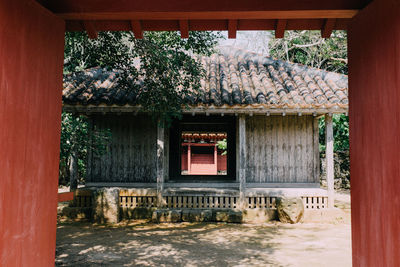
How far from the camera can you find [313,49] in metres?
19.4

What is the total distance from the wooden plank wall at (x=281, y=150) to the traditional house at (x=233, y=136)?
3 cm

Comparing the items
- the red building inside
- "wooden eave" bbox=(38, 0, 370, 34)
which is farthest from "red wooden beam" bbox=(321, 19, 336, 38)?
the red building inside

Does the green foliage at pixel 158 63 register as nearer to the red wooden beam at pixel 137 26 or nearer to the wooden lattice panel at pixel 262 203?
the red wooden beam at pixel 137 26

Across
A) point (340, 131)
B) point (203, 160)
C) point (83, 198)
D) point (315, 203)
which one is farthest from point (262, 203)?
point (203, 160)

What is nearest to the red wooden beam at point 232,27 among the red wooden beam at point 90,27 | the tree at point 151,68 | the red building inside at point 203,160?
the red wooden beam at point 90,27

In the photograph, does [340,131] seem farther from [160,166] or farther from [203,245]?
[203,245]

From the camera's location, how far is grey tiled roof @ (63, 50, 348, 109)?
8664mm

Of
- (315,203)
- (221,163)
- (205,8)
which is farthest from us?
(221,163)

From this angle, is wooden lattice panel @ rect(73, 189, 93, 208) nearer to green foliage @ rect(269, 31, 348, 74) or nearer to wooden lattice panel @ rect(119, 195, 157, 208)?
wooden lattice panel @ rect(119, 195, 157, 208)
